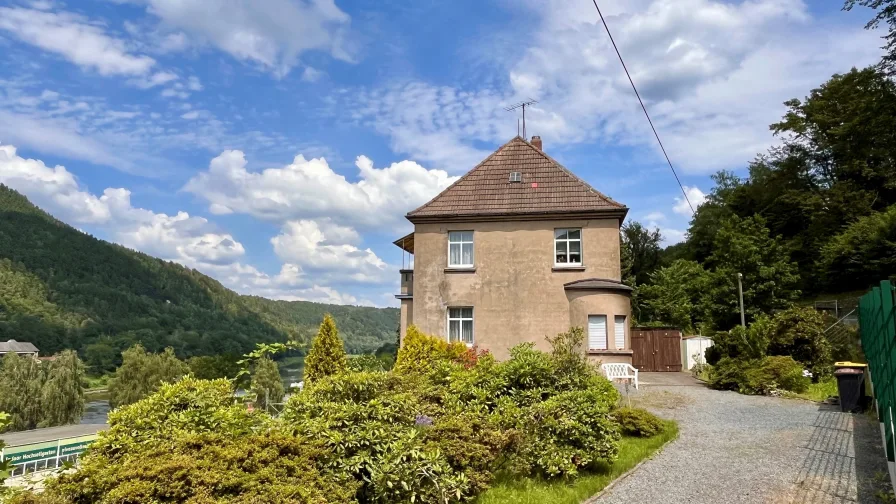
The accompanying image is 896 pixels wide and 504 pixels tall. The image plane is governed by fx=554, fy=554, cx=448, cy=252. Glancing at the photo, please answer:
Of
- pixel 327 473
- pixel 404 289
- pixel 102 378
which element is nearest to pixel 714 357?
pixel 404 289

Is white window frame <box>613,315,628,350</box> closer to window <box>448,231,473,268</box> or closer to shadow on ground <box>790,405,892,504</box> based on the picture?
window <box>448,231,473,268</box>

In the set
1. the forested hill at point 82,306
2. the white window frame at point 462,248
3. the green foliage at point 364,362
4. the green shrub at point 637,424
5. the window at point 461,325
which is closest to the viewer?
the green shrub at point 637,424

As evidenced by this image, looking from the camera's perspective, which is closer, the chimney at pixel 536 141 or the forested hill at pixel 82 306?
the chimney at pixel 536 141

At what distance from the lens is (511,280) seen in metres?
21.6

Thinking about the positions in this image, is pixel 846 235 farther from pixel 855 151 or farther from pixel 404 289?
pixel 404 289

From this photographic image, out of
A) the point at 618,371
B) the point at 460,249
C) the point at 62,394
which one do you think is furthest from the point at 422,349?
the point at 62,394

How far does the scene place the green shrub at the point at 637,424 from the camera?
11250 millimetres

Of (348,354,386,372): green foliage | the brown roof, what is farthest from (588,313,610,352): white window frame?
(348,354,386,372): green foliage

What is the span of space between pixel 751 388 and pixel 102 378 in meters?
125

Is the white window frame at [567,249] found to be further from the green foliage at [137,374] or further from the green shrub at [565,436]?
the green foliage at [137,374]

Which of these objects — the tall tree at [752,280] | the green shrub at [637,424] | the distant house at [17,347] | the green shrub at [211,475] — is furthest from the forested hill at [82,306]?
the green shrub at [211,475]

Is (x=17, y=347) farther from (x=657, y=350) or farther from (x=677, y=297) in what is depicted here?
(x=657, y=350)

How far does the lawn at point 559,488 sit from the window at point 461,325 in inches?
490

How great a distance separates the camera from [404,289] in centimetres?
2441
